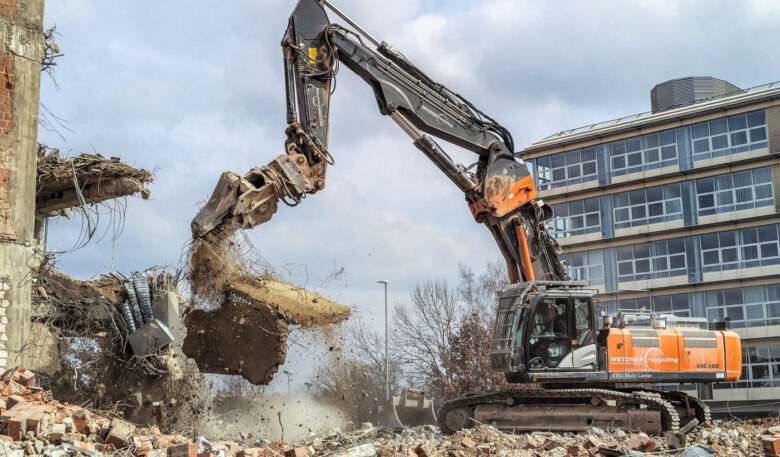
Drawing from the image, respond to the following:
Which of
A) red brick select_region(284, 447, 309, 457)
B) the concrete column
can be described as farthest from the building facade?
red brick select_region(284, 447, 309, 457)

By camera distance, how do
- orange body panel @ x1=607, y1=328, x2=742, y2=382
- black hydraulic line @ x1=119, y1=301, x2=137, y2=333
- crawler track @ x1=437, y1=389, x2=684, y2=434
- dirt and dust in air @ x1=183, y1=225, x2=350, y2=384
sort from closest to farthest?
dirt and dust in air @ x1=183, y1=225, x2=350, y2=384 < crawler track @ x1=437, y1=389, x2=684, y2=434 < orange body panel @ x1=607, y1=328, x2=742, y2=382 < black hydraulic line @ x1=119, y1=301, x2=137, y2=333

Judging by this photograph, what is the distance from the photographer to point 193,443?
32.7 feet

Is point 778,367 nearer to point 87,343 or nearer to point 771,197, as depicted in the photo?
point 771,197

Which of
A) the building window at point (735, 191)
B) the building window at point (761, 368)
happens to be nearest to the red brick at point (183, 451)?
the building window at point (761, 368)

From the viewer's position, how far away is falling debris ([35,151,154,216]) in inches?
674

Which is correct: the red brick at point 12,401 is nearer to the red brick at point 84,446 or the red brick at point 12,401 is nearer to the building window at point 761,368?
the red brick at point 84,446

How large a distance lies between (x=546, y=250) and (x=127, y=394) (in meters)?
8.61

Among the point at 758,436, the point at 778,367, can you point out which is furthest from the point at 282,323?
the point at 778,367

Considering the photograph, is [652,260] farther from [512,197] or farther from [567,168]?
[512,197]

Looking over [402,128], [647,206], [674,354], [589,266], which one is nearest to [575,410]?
[674,354]

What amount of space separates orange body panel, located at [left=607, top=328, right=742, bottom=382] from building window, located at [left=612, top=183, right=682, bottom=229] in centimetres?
2789

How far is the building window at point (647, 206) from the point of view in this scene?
4412cm

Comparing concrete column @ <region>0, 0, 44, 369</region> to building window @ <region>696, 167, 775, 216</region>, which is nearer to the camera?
concrete column @ <region>0, 0, 44, 369</region>

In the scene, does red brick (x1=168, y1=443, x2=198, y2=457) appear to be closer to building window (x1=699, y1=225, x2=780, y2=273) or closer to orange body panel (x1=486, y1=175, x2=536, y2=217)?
orange body panel (x1=486, y1=175, x2=536, y2=217)
